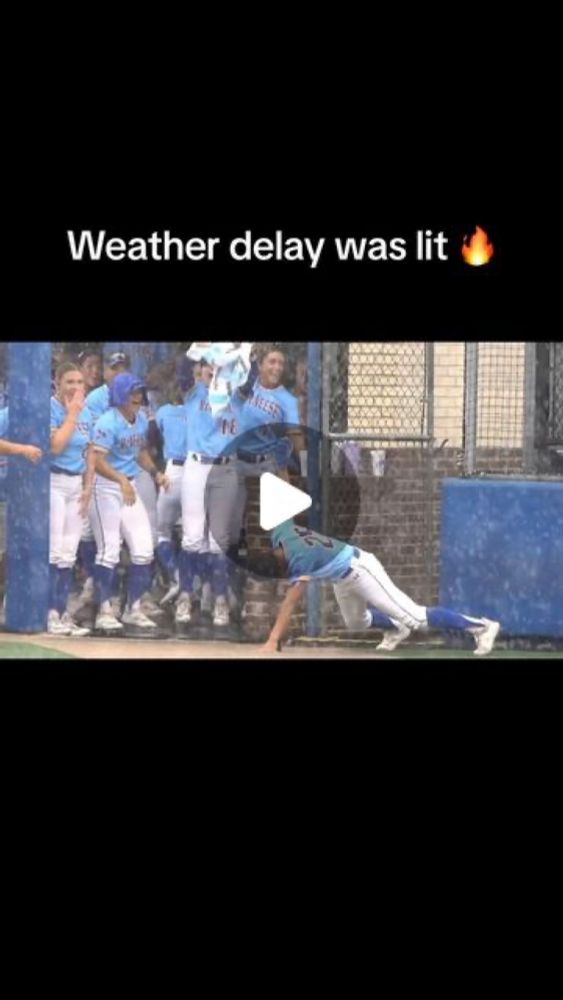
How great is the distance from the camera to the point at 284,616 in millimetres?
21734

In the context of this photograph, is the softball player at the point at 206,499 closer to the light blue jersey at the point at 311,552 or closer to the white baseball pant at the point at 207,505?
the white baseball pant at the point at 207,505

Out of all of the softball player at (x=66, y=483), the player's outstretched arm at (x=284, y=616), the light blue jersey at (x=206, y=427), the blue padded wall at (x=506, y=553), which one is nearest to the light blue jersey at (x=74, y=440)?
the softball player at (x=66, y=483)

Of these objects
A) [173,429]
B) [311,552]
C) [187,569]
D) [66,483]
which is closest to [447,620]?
[311,552]

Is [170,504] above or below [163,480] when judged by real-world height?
below

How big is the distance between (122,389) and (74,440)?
0.42 metres

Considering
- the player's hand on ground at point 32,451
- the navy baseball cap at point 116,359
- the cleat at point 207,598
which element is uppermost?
the navy baseball cap at point 116,359

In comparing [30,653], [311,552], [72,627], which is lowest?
[30,653]

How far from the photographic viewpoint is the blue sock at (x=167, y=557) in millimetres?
21859

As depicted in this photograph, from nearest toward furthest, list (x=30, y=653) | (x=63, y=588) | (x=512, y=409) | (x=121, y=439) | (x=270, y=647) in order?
(x=30, y=653) < (x=270, y=647) < (x=121, y=439) < (x=63, y=588) < (x=512, y=409)

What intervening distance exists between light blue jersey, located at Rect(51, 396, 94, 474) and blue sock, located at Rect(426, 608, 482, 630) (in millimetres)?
2252

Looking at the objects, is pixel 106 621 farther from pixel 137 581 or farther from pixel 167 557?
pixel 167 557

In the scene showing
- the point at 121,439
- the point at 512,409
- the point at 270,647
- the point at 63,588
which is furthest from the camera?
the point at 512,409

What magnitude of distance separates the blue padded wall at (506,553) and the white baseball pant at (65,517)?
219 centimetres

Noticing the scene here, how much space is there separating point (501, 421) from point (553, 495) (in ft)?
1.94
